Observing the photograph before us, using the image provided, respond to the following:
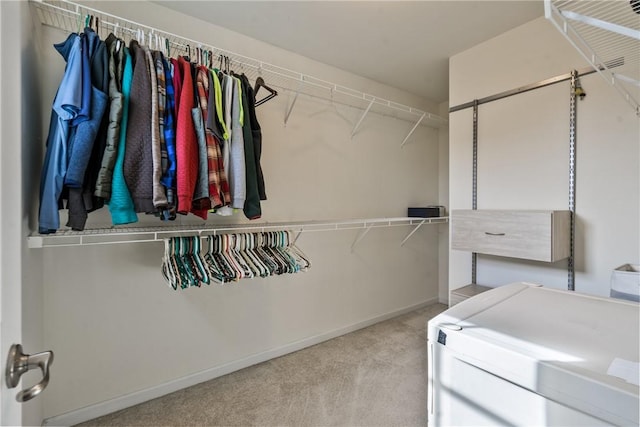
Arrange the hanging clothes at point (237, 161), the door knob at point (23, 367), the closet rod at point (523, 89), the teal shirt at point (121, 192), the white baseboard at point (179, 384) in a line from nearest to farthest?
the door knob at point (23, 367) → the teal shirt at point (121, 192) → the hanging clothes at point (237, 161) → the white baseboard at point (179, 384) → the closet rod at point (523, 89)

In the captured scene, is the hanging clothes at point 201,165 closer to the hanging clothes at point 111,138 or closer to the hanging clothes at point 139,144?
the hanging clothes at point 139,144

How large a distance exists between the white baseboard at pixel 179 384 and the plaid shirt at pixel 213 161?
129 cm

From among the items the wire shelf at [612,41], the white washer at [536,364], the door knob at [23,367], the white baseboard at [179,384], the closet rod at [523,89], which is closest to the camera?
the door knob at [23,367]

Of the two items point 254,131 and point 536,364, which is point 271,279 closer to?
point 254,131

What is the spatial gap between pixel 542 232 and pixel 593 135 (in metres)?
0.68

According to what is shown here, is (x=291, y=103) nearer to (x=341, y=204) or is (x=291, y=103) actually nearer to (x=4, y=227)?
(x=341, y=204)

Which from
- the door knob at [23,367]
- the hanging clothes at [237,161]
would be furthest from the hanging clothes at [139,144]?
the door knob at [23,367]

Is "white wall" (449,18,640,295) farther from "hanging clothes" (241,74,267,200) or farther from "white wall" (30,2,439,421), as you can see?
"hanging clothes" (241,74,267,200)

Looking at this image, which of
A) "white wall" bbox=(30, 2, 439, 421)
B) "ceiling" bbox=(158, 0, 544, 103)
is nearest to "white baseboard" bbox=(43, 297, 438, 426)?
"white wall" bbox=(30, 2, 439, 421)

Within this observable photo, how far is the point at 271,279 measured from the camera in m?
2.34

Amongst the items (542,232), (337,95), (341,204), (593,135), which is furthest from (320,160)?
(593,135)

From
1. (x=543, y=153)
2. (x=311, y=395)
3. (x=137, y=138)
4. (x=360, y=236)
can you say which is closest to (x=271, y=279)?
(x=311, y=395)

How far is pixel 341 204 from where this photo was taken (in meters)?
2.73

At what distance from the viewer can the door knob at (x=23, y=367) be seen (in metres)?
0.54
